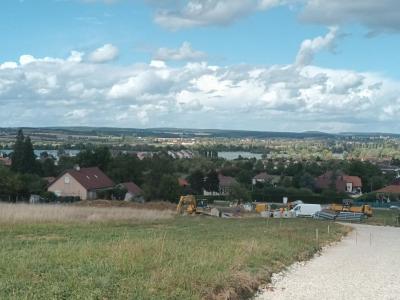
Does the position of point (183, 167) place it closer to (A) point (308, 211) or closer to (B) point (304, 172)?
(B) point (304, 172)

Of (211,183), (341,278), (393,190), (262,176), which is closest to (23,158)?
(211,183)

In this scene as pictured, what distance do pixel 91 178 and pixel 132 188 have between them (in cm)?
676

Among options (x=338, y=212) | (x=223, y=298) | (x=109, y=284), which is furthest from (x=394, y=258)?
(x=338, y=212)

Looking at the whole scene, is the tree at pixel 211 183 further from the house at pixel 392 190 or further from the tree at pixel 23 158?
the tree at pixel 23 158

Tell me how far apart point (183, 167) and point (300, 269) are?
129071 millimetres

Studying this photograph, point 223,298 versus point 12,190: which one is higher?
point 223,298

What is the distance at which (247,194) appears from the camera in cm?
10638

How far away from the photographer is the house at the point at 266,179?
445ft

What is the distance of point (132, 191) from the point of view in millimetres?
96188

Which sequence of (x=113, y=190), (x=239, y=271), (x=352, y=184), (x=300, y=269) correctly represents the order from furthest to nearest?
(x=352, y=184), (x=113, y=190), (x=300, y=269), (x=239, y=271)

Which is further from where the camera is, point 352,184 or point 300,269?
point 352,184

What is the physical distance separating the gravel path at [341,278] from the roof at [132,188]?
70.3 m

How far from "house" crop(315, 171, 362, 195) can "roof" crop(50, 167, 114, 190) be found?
5068cm

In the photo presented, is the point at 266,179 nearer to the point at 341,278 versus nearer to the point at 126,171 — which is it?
the point at 126,171
